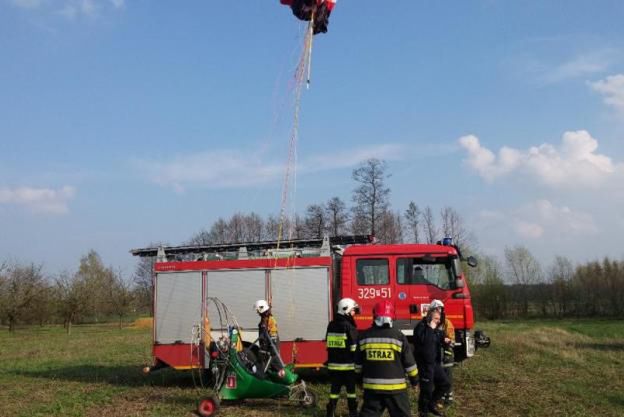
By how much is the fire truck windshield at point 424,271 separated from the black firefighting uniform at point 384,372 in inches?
222

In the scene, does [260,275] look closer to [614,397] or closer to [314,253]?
[314,253]

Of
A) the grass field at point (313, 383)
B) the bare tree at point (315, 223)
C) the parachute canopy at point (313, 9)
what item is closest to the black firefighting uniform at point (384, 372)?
the grass field at point (313, 383)

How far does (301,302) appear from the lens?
1307cm

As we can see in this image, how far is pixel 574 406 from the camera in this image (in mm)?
10633

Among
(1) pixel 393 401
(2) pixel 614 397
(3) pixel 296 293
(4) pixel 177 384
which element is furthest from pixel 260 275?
(2) pixel 614 397

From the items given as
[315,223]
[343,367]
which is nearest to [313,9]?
[343,367]

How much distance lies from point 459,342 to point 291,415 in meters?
4.35

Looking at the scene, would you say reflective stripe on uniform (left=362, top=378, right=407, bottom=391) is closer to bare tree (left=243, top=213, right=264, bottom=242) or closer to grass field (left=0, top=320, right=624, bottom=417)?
grass field (left=0, top=320, right=624, bottom=417)

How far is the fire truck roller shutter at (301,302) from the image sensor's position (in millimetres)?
12953

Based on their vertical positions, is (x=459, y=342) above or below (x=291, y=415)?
above

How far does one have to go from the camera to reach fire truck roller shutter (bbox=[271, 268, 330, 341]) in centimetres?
1295

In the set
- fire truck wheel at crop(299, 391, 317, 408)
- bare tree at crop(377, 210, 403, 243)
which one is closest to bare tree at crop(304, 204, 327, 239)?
bare tree at crop(377, 210, 403, 243)

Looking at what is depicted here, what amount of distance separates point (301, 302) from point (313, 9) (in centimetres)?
656

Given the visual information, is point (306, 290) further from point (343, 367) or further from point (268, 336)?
point (343, 367)
